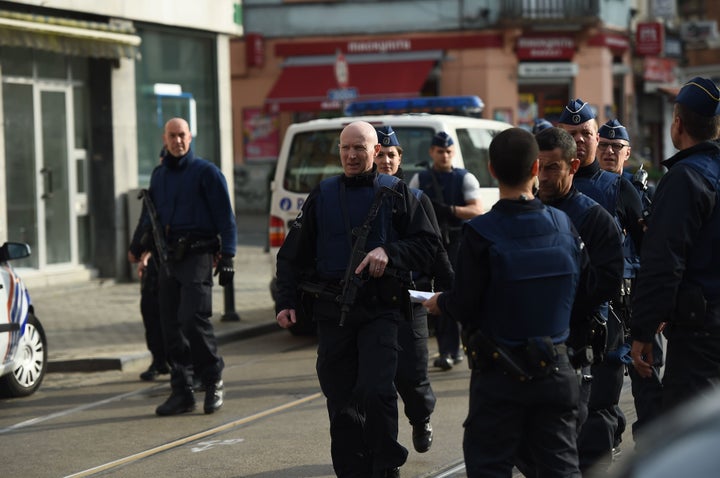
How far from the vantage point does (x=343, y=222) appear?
6250 millimetres

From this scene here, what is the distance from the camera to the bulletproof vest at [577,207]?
5.39 meters

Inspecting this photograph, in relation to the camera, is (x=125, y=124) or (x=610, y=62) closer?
(x=125, y=124)

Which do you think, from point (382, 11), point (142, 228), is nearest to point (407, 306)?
point (142, 228)

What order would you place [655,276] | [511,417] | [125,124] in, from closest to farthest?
[511,417] < [655,276] < [125,124]

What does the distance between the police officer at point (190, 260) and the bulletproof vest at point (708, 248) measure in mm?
4252

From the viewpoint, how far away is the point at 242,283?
1730 centimetres

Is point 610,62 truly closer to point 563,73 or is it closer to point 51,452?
point 563,73

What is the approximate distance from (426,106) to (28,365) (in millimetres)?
6933

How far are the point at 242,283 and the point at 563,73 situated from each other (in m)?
17.6

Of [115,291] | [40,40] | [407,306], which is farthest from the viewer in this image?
[115,291]

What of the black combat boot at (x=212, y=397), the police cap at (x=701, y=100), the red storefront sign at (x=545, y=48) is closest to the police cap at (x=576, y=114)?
the police cap at (x=701, y=100)

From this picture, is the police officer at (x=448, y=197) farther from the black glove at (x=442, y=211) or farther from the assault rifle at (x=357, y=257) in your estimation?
the assault rifle at (x=357, y=257)

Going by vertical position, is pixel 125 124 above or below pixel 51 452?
above

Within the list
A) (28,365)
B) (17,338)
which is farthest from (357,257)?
(28,365)
